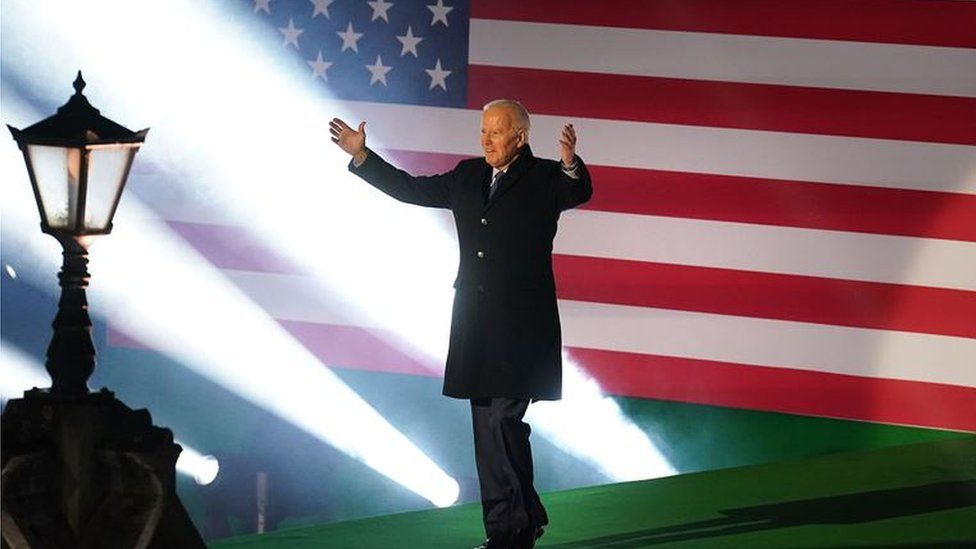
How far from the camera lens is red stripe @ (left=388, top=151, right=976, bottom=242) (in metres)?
6.62

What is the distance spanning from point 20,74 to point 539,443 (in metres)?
2.37

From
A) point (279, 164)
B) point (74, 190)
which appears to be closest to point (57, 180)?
point (74, 190)

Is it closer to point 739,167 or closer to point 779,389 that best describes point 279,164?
point 739,167

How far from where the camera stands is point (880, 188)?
6.64 m

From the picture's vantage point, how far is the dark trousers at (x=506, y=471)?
495 centimetres

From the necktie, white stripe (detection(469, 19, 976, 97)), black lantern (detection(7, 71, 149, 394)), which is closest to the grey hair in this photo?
the necktie

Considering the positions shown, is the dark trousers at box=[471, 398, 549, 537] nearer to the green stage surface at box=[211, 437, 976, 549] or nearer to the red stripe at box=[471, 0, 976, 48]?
the green stage surface at box=[211, 437, 976, 549]

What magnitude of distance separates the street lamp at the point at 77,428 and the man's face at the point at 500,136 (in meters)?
0.90

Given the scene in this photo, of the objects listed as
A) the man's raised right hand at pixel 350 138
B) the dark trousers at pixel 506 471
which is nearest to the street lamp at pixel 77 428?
the man's raised right hand at pixel 350 138

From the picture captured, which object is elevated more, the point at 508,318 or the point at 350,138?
the point at 350,138

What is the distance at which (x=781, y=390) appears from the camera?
681 centimetres

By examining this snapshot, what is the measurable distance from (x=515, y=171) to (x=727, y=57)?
6.25 ft

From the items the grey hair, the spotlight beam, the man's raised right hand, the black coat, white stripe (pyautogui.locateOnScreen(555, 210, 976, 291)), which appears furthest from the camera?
the spotlight beam

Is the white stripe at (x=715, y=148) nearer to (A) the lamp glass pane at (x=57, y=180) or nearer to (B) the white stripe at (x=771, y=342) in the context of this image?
(B) the white stripe at (x=771, y=342)
